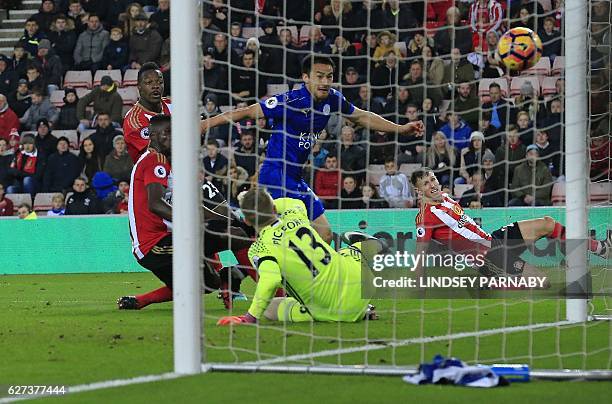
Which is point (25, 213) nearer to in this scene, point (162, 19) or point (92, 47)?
point (92, 47)

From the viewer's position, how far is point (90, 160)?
18.7 m

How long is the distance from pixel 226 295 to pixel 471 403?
5009 mm

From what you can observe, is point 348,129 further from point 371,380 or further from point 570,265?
point 371,380

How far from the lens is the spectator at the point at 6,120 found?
2027 centimetres

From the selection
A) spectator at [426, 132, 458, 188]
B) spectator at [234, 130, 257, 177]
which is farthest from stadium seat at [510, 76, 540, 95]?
spectator at [234, 130, 257, 177]

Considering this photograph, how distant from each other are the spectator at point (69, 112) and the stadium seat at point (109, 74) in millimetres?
679

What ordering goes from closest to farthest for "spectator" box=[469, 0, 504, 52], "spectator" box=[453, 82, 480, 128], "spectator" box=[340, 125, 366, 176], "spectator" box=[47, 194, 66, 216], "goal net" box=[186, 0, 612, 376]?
"goal net" box=[186, 0, 612, 376] → "spectator" box=[469, 0, 504, 52] → "spectator" box=[453, 82, 480, 128] → "spectator" box=[340, 125, 366, 176] → "spectator" box=[47, 194, 66, 216]

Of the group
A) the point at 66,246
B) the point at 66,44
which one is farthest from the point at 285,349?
the point at 66,44

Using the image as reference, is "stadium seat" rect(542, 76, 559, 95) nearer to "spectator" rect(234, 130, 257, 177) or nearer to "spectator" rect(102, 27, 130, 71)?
"spectator" rect(234, 130, 257, 177)

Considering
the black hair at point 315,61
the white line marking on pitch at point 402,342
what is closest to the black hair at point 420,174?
the black hair at point 315,61

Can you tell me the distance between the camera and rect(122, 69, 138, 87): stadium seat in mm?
20322

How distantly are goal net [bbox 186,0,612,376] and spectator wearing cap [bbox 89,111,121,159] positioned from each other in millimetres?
2521

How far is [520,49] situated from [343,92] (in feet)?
17.6

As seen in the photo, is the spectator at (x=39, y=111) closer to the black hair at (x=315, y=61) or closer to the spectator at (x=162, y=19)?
the spectator at (x=162, y=19)
